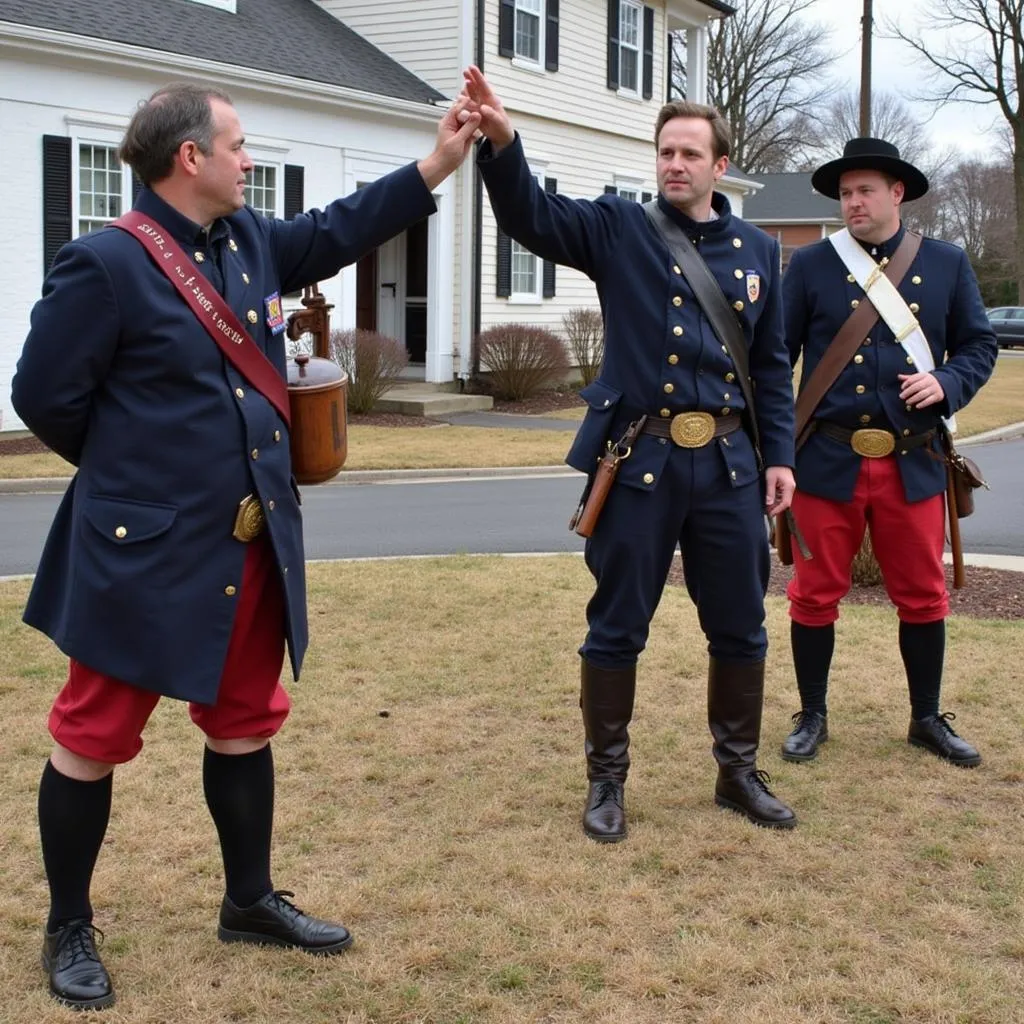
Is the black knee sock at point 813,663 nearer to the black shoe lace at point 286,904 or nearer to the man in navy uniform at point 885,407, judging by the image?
the man in navy uniform at point 885,407

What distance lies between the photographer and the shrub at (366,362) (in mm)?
18172

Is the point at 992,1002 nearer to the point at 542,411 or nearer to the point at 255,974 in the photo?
the point at 255,974

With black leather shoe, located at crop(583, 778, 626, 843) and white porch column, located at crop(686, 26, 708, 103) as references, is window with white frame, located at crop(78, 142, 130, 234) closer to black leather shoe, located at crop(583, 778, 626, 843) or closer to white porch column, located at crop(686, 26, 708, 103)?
black leather shoe, located at crop(583, 778, 626, 843)

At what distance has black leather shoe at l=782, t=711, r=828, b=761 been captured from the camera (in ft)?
16.3

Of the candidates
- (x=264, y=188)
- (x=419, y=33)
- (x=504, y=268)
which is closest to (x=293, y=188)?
(x=264, y=188)

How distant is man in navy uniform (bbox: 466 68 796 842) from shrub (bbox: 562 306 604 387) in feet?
60.5

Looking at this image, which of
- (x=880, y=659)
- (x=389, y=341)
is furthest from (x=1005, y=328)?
(x=880, y=659)

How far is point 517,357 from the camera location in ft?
68.5

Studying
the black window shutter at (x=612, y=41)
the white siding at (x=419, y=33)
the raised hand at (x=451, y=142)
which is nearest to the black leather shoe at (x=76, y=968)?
the raised hand at (x=451, y=142)

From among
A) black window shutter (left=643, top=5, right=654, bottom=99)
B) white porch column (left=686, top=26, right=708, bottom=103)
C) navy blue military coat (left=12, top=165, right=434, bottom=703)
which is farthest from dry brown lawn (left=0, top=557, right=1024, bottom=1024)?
white porch column (left=686, top=26, right=708, bottom=103)

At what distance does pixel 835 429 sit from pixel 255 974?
2.78 metres

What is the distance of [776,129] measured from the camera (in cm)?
5384

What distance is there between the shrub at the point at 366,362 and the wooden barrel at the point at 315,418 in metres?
14.5

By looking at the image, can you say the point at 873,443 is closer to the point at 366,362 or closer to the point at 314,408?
the point at 314,408
